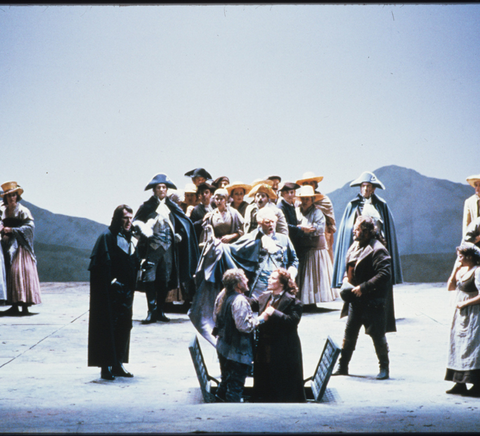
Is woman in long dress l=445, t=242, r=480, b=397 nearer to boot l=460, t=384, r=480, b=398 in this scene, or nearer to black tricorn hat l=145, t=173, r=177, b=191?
boot l=460, t=384, r=480, b=398

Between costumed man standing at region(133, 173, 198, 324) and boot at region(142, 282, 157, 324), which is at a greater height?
costumed man standing at region(133, 173, 198, 324)

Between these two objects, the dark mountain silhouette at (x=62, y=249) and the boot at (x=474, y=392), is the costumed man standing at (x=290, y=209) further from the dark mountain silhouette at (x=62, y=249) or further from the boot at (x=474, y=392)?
the dark mountain silhouette at (x=62, y=249)

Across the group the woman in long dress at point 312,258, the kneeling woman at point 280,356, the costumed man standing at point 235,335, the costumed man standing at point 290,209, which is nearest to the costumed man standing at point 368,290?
the kneeling woman at point 280,356

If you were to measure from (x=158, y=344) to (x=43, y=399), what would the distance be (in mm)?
2128

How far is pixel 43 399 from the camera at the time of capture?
15.9 ft

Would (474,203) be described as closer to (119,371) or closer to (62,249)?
(119,371)

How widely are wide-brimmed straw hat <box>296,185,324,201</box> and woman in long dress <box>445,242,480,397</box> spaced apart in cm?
391

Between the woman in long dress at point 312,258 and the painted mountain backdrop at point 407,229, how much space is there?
3.05 metres

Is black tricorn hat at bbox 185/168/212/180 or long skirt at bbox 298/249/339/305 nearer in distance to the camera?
long skirt at bbox 298/249/339/305

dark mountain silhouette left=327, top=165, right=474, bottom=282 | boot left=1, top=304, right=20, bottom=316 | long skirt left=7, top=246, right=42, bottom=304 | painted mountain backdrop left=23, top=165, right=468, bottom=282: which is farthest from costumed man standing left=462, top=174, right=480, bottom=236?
boot left=1, top=304, right=20, bottom=316

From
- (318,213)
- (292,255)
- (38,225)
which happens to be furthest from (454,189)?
(38,225)

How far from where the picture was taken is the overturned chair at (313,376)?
486cm

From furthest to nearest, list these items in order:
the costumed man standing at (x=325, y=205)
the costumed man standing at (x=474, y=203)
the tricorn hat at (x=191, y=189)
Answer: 1. the tricorn hat at (x=191, y=189)
2. the costumed man standing at (x=325, y=205)
3. the costumed man standing at (x=474, y=203)

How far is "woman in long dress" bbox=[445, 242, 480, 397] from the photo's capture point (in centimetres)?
491
